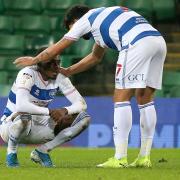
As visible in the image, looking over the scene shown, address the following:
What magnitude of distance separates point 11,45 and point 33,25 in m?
0.77

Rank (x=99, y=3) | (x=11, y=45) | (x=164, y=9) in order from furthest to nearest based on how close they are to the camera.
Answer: (x=164, y=9)
(x=99, y=3)
(x=11, y=45)

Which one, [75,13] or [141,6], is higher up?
[141,6]

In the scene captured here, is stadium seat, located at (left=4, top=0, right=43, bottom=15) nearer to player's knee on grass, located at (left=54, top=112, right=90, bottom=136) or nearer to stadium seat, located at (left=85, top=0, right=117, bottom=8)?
stadium seat, located at (left=85, top=0, right=117, bottom=8)

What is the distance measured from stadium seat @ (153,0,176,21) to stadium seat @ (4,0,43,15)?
7.64 feet

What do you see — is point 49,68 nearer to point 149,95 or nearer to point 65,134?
point 65,134

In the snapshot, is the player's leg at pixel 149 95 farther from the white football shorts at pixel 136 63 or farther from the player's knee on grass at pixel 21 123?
the player's knee on grass at pixel 21 123

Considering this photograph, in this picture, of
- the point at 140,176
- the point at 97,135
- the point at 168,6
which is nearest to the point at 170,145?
the point at 97,135

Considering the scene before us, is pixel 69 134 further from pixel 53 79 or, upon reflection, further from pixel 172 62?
pixel 172 62

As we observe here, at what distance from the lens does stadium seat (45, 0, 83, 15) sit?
16422 mm

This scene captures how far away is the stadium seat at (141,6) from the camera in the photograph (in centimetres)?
1620

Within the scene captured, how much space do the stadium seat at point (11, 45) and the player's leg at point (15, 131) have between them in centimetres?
801

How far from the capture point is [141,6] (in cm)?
1625

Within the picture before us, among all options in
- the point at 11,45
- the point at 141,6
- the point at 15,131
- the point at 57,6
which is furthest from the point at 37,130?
the point at 57,6

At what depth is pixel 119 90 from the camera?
7.65m
